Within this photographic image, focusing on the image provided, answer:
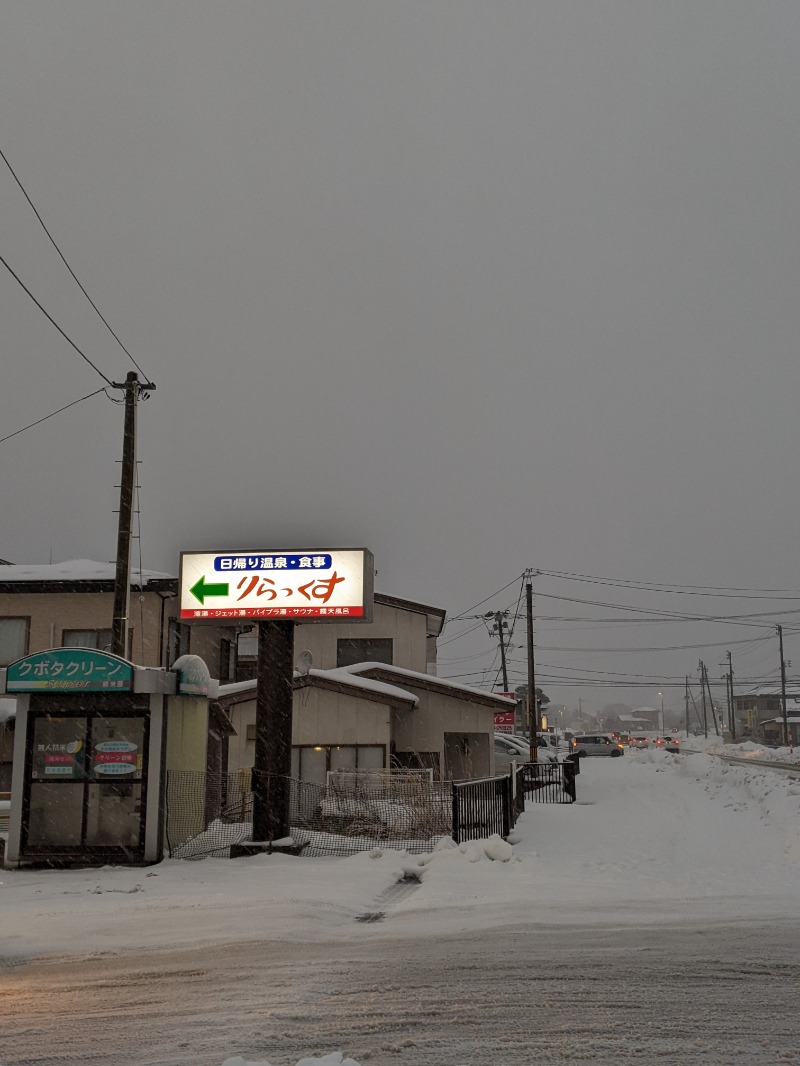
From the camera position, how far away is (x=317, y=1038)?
6242mm

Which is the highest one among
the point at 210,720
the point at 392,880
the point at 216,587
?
the point at 216,587

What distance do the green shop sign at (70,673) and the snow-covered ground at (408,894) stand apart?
2974 millimetres

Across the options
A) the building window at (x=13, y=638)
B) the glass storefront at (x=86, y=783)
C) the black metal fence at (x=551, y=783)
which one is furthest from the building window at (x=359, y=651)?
the glass storefront at (x=86, y=783)

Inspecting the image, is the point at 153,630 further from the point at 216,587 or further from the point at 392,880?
the point at 392,880

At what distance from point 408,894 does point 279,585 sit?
6.94 meters

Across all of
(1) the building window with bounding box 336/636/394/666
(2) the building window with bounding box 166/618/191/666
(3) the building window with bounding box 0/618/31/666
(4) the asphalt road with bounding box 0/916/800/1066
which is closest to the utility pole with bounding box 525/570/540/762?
(1) the building window with bounding box 336/636/394/666

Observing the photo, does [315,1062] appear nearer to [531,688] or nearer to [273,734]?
[273,734]

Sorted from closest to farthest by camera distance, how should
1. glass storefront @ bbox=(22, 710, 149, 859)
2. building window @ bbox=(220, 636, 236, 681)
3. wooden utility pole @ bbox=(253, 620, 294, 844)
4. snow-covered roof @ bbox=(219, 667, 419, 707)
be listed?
glass storefront @ bbox=(22, 710, 149, 859), wooden utility pole @ bbox=(253, 620, 294, 844), snow-covered roof @ bbox=(219, 667, 419, 707), building window @ bbox=(220, 636, 236, 681)

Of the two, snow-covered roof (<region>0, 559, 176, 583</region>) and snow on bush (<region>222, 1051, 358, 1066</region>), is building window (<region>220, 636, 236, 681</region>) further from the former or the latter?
snow on bush (<region>222, 1051, 358, 1066</region>)

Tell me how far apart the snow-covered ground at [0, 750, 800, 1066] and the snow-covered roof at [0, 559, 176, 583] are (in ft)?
53.7

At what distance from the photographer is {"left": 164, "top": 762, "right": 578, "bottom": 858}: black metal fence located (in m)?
17.0

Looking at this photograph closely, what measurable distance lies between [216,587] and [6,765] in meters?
10.4

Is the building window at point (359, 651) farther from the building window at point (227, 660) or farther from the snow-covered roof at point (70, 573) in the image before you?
the snow-covered roof at point (70, 573)

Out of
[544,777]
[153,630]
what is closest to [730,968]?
[544,777]
